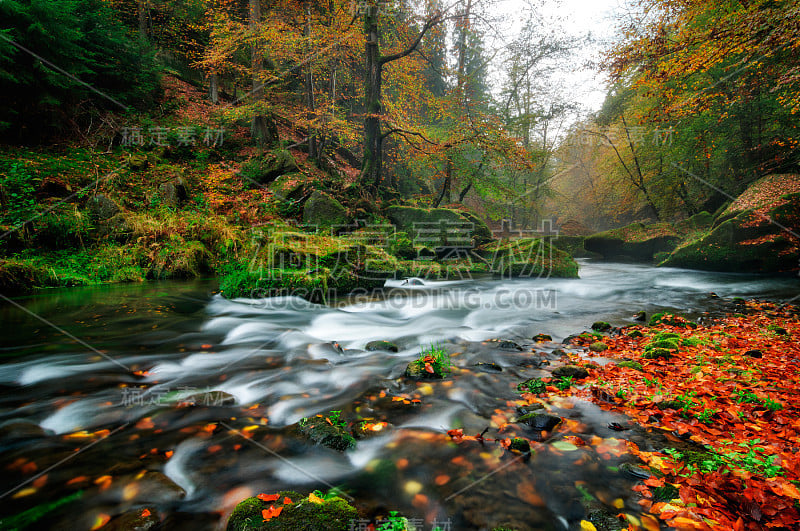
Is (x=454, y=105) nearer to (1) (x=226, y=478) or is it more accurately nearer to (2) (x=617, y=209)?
(1) (x=226, y=478)

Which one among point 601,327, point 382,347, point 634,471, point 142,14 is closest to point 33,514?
point 634,471

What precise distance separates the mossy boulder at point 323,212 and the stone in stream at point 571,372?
28.7 feet

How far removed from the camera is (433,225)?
1269 cm

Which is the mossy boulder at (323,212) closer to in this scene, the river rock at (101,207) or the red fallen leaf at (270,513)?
the river rock at (101,207)

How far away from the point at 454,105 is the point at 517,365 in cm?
1284

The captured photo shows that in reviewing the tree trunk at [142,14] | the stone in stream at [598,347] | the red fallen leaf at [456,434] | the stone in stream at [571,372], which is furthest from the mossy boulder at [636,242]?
the tree trunk at [142,14]

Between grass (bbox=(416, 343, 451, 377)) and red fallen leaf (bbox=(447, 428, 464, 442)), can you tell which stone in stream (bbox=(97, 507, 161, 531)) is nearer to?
red fallen leaf (bbox=(447, 428, 464, 442))

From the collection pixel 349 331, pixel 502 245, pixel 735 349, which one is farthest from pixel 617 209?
pixel 349 331

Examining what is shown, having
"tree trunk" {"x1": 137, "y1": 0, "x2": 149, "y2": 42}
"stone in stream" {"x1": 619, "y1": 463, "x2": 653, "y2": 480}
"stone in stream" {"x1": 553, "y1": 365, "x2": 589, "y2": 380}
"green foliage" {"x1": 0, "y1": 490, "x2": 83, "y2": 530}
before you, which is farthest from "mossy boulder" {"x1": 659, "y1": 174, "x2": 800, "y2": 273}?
"tree trunk" {"x1": 137, "y1": 0, "x2": 149, "y2": 42}

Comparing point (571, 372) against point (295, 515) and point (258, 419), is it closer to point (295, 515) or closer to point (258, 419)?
point (295, 515)

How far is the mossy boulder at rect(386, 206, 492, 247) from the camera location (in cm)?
1267

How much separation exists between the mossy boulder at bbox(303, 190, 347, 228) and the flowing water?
18.0 feet

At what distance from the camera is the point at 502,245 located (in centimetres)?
1278

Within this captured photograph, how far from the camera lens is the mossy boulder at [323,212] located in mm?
10828
